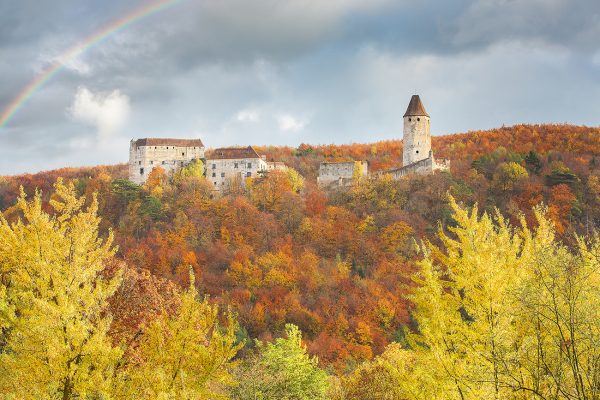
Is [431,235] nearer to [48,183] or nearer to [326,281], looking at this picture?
[326,281]

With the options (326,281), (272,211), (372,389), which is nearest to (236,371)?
(372,389)

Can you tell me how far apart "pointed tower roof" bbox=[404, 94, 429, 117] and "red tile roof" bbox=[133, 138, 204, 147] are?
3003cm

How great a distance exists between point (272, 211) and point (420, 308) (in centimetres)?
7062

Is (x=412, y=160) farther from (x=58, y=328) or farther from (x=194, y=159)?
(x=58, y=328)

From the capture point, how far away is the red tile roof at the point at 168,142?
89.6 meters

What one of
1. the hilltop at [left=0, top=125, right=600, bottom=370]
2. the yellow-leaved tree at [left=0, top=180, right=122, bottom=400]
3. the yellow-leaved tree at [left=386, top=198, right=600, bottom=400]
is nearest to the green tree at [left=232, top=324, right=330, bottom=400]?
the yellow-leaved tree at [left=0, top=180, right=122, bottom=400]

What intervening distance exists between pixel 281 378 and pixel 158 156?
66739mm

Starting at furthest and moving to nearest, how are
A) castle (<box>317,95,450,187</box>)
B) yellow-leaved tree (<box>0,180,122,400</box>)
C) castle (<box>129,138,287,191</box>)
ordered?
castle (<box>129,138,287,191</box>) → castle (<box>317,95,450,187</box>) → yellow-leaved tree (<box>0,180,122,400</box>)

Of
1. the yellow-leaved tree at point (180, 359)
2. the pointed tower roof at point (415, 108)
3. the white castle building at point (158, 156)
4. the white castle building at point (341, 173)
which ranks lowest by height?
the yellow-leaved tree at point (180, 359)

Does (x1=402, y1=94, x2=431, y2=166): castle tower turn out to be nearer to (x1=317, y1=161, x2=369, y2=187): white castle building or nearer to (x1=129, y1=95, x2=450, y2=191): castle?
(x1=129, y1=95, x2=450, y2=191): castle

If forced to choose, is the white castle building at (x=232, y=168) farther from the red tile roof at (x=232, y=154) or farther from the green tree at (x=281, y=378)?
the green tree at (x=281, y=378)

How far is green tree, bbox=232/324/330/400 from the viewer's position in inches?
1019

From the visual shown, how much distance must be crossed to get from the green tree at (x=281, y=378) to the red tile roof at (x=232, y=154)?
57.8 m

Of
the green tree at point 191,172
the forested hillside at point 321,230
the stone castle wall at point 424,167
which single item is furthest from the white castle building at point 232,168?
the stone castle wall at point 424,167
